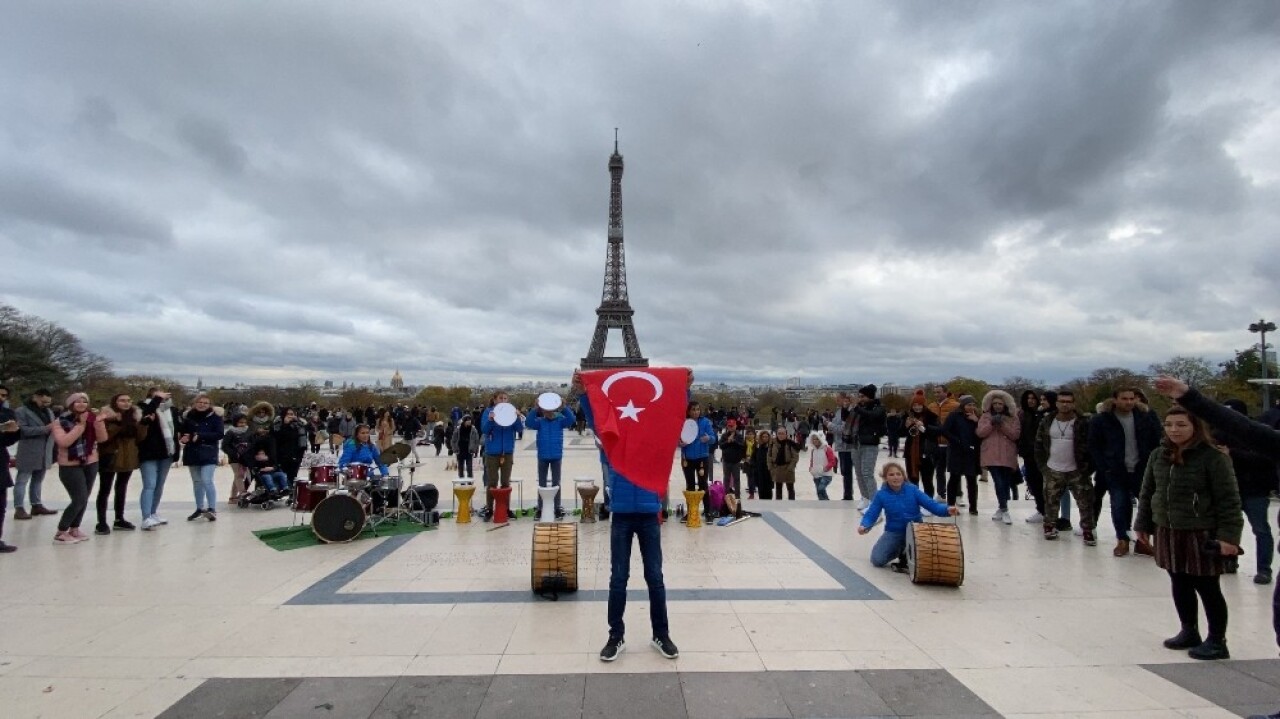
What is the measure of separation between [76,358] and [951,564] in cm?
5372

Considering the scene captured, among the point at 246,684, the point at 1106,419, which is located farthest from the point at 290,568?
the point at 1106,419

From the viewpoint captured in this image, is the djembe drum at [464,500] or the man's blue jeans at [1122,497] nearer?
the man's blue jeans at [1122,497]

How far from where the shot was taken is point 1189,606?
13.2ft

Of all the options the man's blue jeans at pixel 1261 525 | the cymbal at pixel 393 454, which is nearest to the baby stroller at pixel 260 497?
the cymbal at pixel 393 454

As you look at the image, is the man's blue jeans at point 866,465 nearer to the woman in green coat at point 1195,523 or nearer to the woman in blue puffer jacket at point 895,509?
the woman in blue puffer jacket at point 895,509

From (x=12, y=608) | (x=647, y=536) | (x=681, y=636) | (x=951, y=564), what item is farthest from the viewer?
(x=951, y=564)

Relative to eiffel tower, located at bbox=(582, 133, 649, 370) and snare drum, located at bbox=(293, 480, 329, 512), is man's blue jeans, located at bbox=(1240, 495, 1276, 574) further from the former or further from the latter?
eiffel tower, located at bbox=(582, 133, 649, 370)

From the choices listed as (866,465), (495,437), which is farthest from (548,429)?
(866,465)

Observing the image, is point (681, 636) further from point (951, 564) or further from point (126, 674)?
point (126, 674)

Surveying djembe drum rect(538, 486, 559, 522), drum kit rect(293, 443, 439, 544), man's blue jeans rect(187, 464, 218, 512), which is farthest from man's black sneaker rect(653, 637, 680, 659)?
man's blue jeans rect(187, 464, 218, 512)

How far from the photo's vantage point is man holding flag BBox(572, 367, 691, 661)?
3.92 meters

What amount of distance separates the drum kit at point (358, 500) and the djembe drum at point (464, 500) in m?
0.38

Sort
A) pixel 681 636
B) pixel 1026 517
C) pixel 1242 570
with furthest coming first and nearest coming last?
1. pixel 1026 517
2. pixel 1242 570
3. pixel 681 636

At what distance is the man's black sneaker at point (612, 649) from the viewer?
385cm
